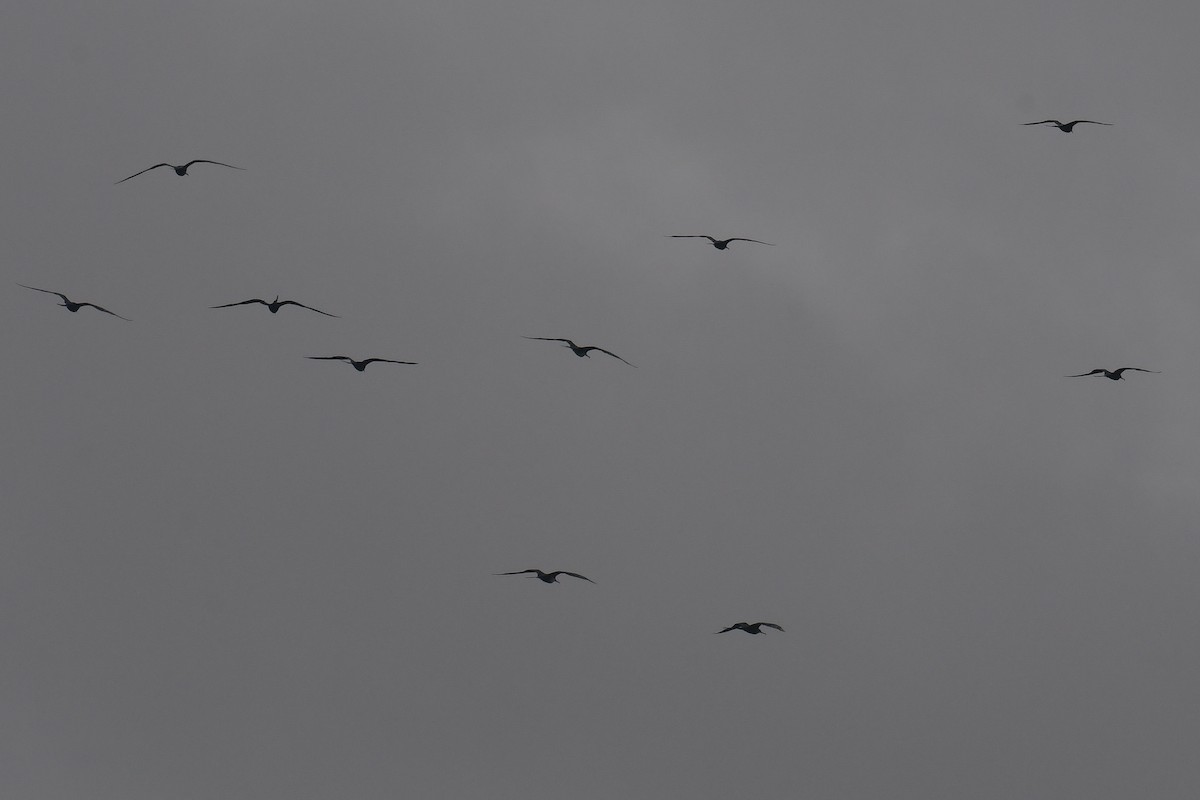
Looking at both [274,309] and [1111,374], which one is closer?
[274,309]

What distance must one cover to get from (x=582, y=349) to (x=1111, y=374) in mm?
36245

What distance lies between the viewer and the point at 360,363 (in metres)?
102

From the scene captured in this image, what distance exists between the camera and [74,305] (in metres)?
108

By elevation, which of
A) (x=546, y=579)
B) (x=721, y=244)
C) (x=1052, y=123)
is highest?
(x=1052, y=123)

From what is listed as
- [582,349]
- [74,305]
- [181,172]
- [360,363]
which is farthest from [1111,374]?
[74,305]

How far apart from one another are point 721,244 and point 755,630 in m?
25.5

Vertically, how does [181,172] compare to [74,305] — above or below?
above

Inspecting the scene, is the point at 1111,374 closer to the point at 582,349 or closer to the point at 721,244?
the point at 721,244

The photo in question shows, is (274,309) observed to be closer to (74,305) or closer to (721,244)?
(74,305)

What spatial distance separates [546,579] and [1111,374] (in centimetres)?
4078

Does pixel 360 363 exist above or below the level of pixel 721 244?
below

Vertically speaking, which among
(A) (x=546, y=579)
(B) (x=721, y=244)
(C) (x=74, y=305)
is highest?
(B) (x=721, y=244)

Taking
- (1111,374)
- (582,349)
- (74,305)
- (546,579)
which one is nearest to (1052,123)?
(1111,374)

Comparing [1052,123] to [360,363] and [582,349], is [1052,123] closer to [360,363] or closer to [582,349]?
[582,349]
